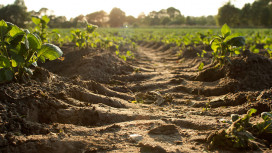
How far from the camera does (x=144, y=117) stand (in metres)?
2.49

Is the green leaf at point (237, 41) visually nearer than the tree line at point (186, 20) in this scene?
Yes

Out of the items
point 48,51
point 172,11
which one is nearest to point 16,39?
point 48,51

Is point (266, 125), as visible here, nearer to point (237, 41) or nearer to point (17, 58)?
point (237, 41)

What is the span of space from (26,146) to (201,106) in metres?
2.35

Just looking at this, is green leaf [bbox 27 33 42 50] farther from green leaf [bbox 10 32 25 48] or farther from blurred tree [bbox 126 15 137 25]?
blurred tree [bbox 126 15 137 25]

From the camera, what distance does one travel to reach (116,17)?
68750 mm

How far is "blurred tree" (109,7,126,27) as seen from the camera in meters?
67.8

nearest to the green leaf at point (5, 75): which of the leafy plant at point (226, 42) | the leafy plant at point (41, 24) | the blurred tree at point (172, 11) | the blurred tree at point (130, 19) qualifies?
the leafy plant at point (41, 24)

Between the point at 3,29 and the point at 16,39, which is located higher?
the point at 3,29

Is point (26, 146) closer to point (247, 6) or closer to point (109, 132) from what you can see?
point (109, 132)

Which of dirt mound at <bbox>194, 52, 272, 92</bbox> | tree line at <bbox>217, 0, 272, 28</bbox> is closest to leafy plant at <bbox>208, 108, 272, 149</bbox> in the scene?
dirt mound at <bbox>194, 52, 272, 92</bbox>

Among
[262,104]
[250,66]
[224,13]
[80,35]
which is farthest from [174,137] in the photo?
[224,13]

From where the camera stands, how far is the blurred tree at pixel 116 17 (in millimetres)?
67750

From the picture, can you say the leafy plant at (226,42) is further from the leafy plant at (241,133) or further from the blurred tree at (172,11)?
the blurred tree at (172,11)
